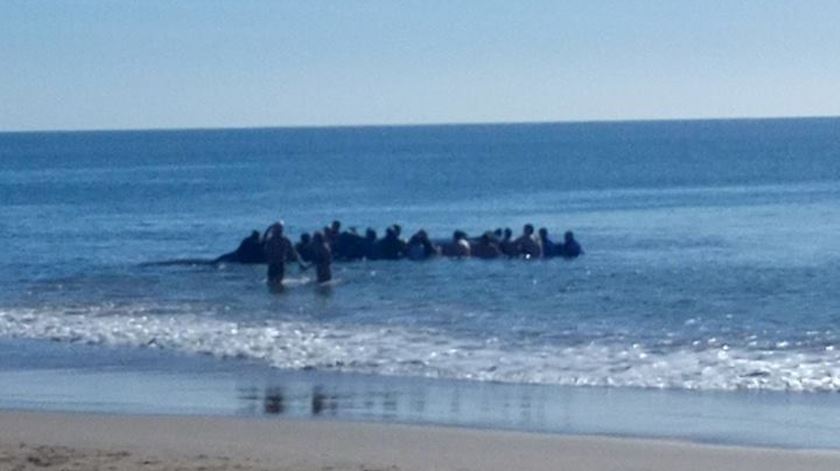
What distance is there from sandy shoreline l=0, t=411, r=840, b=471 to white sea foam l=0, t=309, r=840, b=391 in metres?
4.27

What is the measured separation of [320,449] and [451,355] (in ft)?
Answer: 24.8

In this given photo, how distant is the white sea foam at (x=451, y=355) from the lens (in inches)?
786

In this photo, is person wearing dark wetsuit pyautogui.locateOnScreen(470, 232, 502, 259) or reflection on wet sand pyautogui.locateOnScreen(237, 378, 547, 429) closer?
reflection on wet sand pyautogui.locateOnScreen(237, 378, 547, 429)

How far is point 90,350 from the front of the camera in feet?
76.1

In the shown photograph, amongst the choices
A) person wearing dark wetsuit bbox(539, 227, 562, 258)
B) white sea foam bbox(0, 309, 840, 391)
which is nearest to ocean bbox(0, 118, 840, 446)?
white sea foam bbox(0, 309, 840, 391)

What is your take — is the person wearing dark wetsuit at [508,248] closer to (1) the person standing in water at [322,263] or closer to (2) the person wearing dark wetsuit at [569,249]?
(2) the person wearing dark wetsuit at [569,249]

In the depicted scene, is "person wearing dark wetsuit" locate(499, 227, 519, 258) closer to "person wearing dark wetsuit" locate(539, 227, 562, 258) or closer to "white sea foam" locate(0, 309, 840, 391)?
"person wearing dark wetsuit" locate(539, 227, 562, 258)

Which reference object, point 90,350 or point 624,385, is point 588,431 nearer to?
point 624,385

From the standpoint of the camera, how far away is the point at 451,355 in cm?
2230

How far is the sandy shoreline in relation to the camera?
13688 millimetres

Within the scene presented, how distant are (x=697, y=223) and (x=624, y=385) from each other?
3462 centimetres

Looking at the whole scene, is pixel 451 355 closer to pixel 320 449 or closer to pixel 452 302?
pixel 320 449

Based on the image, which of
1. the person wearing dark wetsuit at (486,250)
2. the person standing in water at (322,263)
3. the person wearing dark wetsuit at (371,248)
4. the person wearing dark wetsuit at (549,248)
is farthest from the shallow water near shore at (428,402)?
the person wearing dark wetsuit at (549,248)

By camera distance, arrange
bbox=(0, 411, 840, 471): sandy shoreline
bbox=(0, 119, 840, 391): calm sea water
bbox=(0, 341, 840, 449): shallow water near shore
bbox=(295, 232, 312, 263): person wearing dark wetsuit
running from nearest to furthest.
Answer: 1. bbox=(0, 411, 840, 471): sandy shoreline
2. bbox=(0, 341, 840, 449): shallow water near shore
3. bbox=(0, 119, 840, 391): calm sea water
4. bbox=(295, 232, 312, 263): person wearing dark wetsuit
